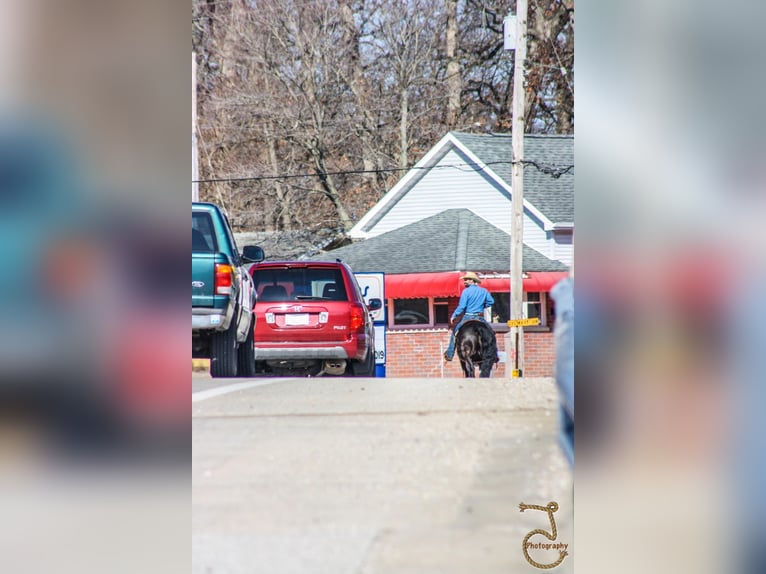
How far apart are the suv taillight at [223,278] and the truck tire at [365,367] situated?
66 centimetres

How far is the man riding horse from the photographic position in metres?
3.80

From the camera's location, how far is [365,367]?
13.6 feet

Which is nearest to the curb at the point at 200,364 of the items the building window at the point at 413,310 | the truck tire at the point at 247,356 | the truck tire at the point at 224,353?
the truck tire at the point at 224,353

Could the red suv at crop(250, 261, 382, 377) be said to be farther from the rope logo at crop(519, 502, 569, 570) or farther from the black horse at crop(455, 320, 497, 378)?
the rope logo at crop(519, 502, 569, 570)

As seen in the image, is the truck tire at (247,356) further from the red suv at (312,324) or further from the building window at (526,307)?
the building window at (526,307)

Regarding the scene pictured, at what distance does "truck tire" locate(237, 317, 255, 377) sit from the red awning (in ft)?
1.87

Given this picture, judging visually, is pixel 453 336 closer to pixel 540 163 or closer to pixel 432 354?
pixel 432 354
